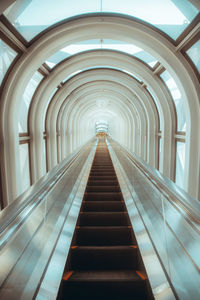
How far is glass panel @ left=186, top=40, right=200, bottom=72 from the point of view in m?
6.43

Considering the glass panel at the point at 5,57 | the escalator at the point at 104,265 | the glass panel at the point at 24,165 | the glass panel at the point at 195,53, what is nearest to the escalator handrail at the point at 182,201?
the escalator at the point at 104,265

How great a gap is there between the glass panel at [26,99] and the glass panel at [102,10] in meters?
3.45

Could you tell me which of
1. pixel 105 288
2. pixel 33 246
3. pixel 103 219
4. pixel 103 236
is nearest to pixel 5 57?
pixel 103 219

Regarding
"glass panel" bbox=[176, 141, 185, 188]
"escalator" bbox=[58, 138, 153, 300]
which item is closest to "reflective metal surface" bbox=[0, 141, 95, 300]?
"escalator" bbox=[58, 138, 153, 300]

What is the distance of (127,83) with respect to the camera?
13531 millimetres

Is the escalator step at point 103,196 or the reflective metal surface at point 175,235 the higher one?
the reflective metal surface at point 175,235

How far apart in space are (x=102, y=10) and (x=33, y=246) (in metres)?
6.66

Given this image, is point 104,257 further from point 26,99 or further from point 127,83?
point 127,83

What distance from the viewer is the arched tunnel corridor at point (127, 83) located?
2551 mm

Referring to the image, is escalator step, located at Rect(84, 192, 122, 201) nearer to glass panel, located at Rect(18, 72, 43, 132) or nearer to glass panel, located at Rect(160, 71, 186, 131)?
glass panel, located at Rect(160, 71, 186, 131)

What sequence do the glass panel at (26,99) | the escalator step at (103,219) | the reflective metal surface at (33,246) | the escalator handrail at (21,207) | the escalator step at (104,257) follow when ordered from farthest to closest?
the glass panel at (26,99) < the escalator step at (103,219) < the escalator step at (104,257) < the escalator handrail at (21,207) < the reflective metal surface at (33,246)

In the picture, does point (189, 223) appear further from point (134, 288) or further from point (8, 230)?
point (8, 230)

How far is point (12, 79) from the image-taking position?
23.2ft

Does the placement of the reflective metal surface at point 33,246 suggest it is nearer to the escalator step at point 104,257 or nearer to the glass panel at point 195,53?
the escalator step at point 104,257
